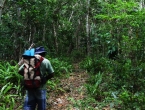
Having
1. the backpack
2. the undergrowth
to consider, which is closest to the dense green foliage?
the undergrowth

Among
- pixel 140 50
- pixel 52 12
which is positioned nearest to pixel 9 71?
pixel 140 50

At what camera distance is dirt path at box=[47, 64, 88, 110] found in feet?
23.0

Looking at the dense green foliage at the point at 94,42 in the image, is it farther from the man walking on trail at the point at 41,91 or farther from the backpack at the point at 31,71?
the backpack at the point at 31,71

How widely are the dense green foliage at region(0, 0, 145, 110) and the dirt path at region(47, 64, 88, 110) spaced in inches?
17.4

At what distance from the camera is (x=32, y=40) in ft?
44.1

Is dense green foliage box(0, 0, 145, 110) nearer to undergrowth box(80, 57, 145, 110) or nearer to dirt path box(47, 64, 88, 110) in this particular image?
undergrowth box(80, 57, 145, 110)

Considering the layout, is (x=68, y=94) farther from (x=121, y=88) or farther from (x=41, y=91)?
(x=41, y=91)

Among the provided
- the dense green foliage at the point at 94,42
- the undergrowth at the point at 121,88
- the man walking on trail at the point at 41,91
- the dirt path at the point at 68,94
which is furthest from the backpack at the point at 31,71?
the undergrowth at the point at 121,88

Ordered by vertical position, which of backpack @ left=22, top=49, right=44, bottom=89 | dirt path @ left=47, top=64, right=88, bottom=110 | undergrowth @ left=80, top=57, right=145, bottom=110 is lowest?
dirt path @ left=47, top=64, right=88, bottom=110

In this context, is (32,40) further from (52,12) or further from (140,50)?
(140,50)

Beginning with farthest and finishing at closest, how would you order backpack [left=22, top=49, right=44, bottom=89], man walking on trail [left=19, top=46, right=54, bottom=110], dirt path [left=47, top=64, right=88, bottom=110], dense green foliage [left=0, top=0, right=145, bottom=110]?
1. dense green foliage [left=0, top=0, right=145, bottom=110]
2. dirt path [left=47, top=64, right=88, bottom=110]
3. man walking on trail [left=19, top=46, right=54, bottom=110]
4. backpack [left=22, top=49, right=44, bottom=89]

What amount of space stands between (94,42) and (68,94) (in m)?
9.59

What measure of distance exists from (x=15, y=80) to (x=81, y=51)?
10.4 meters

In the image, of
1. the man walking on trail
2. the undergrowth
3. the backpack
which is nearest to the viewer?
the backpack
